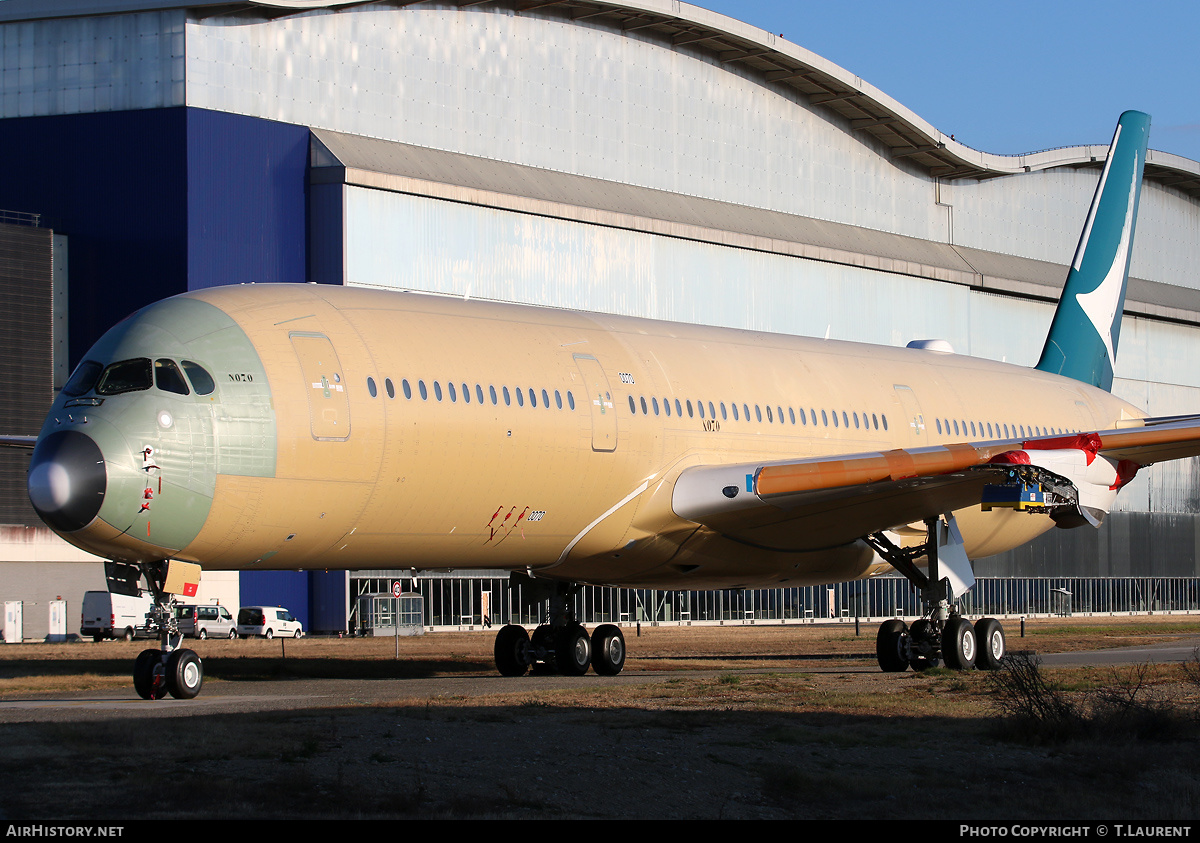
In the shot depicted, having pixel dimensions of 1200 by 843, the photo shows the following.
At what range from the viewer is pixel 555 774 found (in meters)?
12.2

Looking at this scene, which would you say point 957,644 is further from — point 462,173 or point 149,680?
point 462,173

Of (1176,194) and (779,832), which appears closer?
(779,832)

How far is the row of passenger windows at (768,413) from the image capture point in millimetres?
23672

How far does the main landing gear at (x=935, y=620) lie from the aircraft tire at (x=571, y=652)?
5.72m

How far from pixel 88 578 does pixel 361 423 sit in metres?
40.2

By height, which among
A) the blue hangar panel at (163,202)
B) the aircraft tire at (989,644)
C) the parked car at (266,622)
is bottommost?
the parked car at (266,622)

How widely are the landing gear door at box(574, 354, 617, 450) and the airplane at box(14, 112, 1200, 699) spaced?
1.6 inches

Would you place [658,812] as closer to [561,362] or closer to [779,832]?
[779,832]

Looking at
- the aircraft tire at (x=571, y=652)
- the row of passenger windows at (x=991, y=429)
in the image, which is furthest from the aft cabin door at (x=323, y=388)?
the row of passenger windows at (x=991, y=429)

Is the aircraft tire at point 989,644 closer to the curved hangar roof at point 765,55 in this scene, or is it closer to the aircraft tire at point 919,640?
the aircraft tire at point 919,640

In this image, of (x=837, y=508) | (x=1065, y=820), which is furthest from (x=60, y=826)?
(x=837, y=508)

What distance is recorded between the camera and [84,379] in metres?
18.4

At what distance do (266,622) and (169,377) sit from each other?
34.1 m

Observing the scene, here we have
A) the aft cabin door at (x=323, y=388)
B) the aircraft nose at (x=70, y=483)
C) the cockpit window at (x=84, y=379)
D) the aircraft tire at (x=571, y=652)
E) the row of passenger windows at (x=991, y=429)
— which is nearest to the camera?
the aircraft nose at (x=70, y=483)
